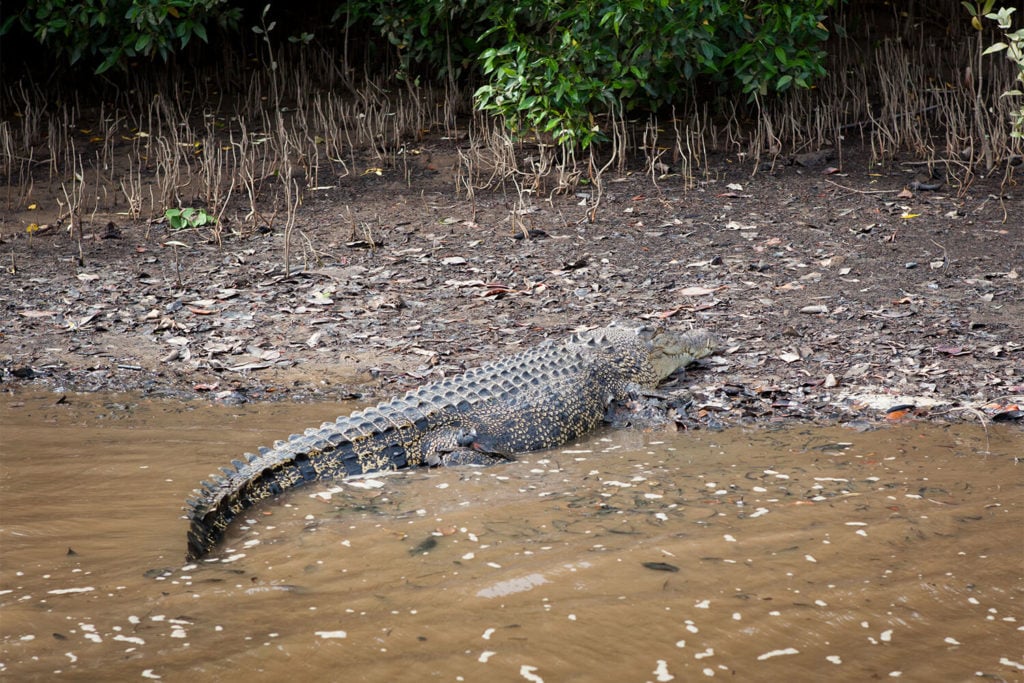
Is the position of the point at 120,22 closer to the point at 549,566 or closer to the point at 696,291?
the point at 696,291

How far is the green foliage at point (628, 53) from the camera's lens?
7.95 metres

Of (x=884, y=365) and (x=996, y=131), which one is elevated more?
(x=996, y=131)

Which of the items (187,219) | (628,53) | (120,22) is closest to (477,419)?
(187,219)

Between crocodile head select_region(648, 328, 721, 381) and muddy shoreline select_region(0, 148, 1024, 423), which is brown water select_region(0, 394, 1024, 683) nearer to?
muddy shoreline select_region(0, 148, 1024, 423)

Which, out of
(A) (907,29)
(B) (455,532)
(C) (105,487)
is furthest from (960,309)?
(A) (907,29)

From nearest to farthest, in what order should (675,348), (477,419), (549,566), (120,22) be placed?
(549,566) < (477,419) < (675,348) < (120,22)

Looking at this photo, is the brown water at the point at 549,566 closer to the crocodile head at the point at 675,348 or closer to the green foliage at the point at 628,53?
the crocodile head at the point at 675,348

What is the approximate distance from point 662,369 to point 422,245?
274 centimetres

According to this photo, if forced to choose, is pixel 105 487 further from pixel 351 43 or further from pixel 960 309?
pixel 351 43

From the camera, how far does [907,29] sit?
10.6 metres

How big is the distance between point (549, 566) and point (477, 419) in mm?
1431

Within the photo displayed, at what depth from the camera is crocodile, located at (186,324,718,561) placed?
3807 mm

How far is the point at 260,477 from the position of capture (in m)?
3.82

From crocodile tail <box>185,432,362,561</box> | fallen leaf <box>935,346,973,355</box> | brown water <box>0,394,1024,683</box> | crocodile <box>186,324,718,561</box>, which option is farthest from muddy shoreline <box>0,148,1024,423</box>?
crocodile tail <box>185,432,362,561</box>
